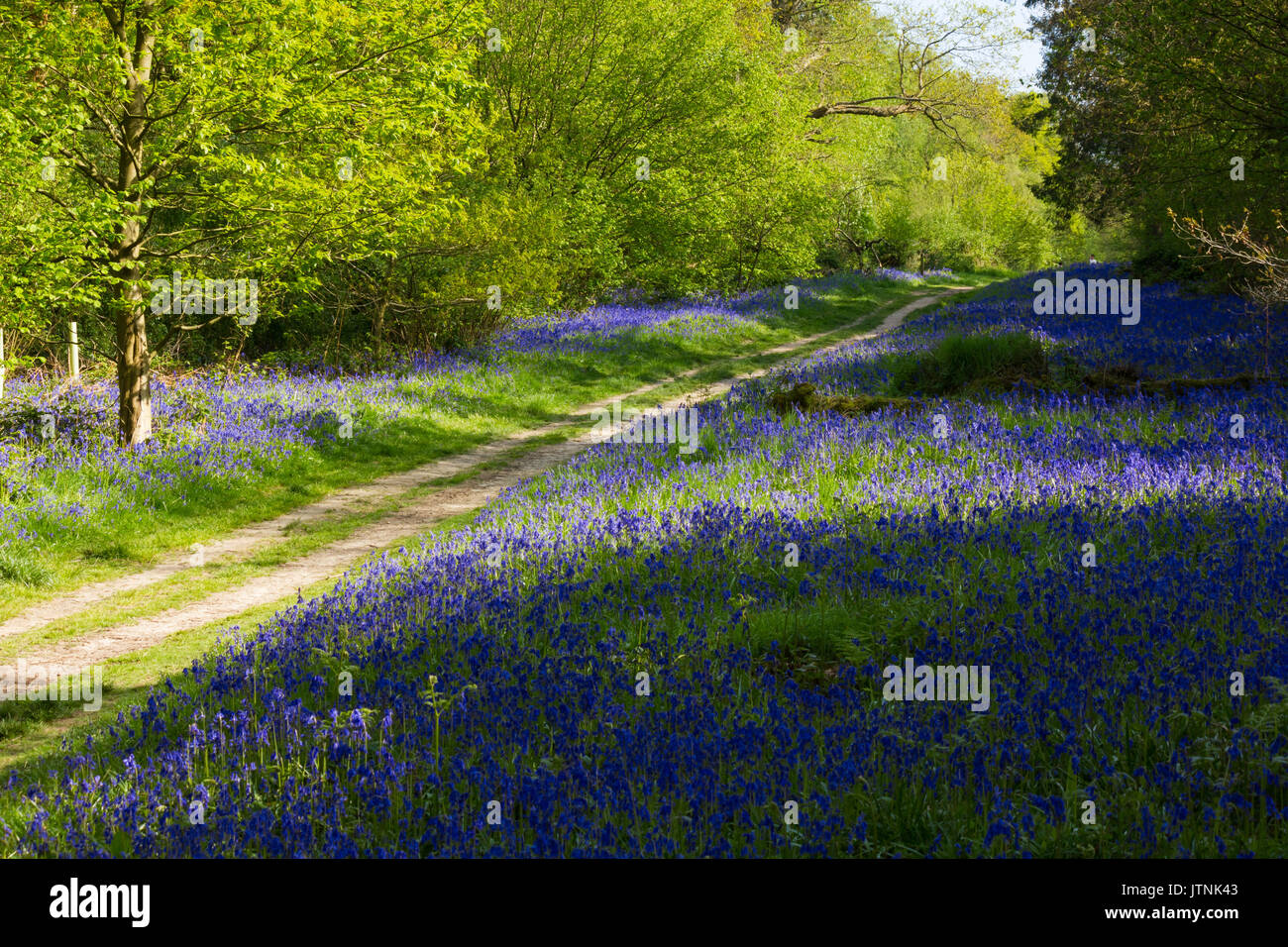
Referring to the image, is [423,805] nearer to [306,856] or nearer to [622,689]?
[306,856]

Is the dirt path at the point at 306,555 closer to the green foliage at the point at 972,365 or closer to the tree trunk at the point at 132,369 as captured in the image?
the tree trunk at the point at 132,369

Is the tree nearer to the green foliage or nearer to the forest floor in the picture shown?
the forest floor

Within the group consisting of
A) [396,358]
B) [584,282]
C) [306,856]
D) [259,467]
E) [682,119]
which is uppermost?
[682,119]

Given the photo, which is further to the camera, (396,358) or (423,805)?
(396,358)

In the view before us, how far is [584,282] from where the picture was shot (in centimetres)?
2991

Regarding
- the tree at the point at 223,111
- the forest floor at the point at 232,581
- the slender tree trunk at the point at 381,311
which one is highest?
the tree at the point at 223,111

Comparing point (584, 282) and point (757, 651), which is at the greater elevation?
point (584, 282)

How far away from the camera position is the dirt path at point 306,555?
7527 millimetres

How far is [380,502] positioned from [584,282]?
62.6 feet

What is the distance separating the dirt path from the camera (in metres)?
7.53

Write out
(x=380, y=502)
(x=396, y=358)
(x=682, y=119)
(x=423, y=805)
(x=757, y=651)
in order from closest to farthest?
(x=423, y=805)
(x=757, y=651)
(x=380, y=502)
(x=396, y=358)
(x=682, y=119)

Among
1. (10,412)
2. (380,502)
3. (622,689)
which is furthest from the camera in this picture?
(10,412)

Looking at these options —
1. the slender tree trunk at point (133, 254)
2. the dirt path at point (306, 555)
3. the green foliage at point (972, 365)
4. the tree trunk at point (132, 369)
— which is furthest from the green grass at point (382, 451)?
the green foliage at point (972, 365)
